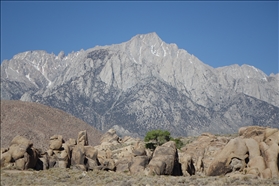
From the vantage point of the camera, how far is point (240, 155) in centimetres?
4097

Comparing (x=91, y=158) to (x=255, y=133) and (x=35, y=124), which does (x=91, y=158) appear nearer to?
(x=255, y=133)

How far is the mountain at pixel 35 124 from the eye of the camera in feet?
291

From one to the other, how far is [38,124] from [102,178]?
60089mm

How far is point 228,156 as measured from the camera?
41.2 meters

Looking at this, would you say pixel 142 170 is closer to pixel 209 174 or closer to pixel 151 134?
pixel 209 174

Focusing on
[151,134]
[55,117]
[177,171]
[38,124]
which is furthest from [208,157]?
[55,117]

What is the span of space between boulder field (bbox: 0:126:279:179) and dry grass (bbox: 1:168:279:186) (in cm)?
343

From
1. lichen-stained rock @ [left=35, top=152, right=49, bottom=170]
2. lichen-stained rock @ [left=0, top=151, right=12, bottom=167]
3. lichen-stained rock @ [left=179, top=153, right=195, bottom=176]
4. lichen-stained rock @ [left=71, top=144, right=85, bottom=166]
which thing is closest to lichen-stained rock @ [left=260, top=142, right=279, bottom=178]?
lichen-stained rock @ [left=179, top=153, right=195, bottom=176]

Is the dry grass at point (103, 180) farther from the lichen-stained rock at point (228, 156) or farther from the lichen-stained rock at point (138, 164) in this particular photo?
the lichen-stained rock at point (138, 164)

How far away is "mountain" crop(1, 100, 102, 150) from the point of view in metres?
88.8

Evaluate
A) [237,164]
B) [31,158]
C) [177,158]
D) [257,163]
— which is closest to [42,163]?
[31,158]

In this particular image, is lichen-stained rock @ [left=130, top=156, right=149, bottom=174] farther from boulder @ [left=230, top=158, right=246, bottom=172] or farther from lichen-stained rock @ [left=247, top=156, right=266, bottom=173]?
lichen-stained rock @ [left=247, top=156, right=266, bottom=173]

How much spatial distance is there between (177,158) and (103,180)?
13491 mm

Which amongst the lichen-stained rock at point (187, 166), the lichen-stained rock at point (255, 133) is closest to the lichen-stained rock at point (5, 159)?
the lichen-stained rock at point (187, 166)
